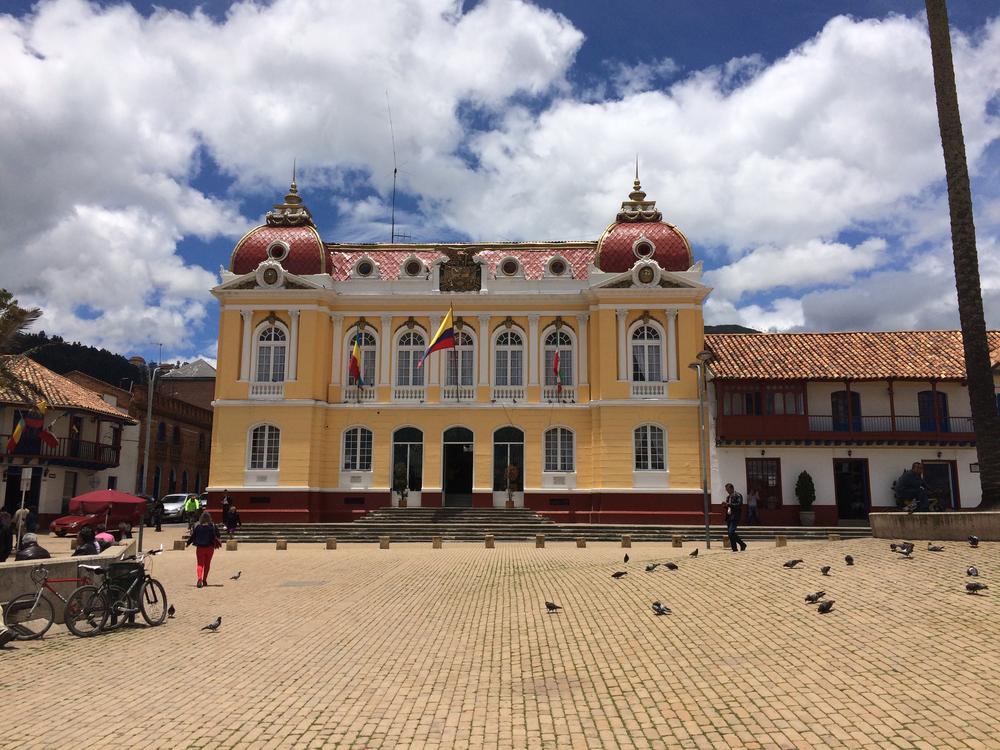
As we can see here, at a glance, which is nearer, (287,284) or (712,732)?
(712,732)

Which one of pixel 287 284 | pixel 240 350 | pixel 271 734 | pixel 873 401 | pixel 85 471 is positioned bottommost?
pixel 271 734

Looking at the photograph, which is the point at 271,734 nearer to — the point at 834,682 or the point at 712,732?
the point at 712,732

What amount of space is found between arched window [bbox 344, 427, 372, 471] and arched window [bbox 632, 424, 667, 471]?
1070cm

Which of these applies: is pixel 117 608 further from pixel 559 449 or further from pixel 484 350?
pixel 484 350

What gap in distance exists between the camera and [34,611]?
444 inches

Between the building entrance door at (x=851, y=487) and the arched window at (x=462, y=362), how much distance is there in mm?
14864

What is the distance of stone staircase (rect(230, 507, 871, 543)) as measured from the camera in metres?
28.5

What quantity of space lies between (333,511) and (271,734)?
26090 millimetres

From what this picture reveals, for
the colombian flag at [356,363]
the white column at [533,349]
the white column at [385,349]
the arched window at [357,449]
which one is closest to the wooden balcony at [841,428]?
the white column at [533,349]

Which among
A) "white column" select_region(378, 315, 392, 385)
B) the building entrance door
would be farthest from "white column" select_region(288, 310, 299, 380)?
the building entrance door

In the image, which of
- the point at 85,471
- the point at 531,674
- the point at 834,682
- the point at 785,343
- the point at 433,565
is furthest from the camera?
the point at 85,471

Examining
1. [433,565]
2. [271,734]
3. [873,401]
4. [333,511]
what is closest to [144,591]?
[271,734]

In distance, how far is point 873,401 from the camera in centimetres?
3225

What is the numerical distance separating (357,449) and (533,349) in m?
8.27
